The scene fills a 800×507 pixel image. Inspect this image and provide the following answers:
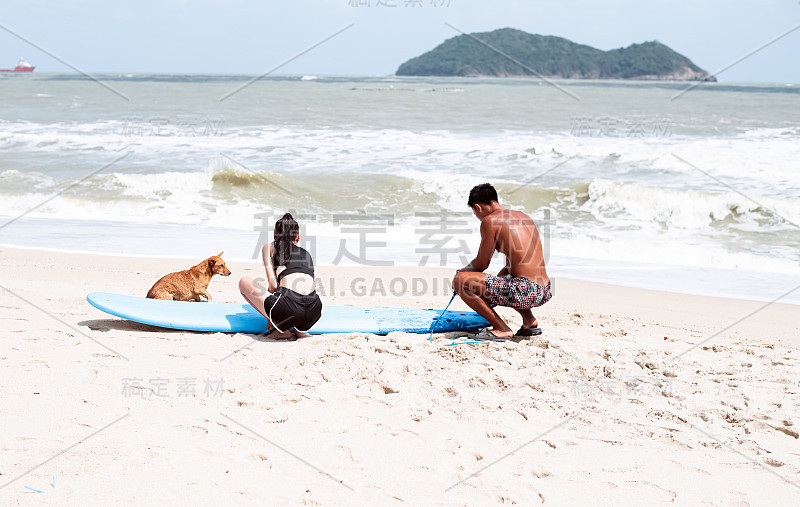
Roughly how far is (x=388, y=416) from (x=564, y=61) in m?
82.0

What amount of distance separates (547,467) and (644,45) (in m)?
83.2

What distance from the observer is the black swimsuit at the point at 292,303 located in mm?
4098

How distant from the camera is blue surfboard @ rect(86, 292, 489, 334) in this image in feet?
14.1

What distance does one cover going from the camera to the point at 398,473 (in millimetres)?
2549

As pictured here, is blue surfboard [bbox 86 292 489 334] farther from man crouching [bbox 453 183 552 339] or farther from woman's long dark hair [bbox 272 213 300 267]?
woman's long dark hair [bbox 272 213 300 267]

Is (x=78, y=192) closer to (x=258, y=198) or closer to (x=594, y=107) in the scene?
(x=258, y=198)

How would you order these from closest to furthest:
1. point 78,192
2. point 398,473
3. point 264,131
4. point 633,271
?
point 398,473 < point 633,271 < point 78,192 < point 264,131

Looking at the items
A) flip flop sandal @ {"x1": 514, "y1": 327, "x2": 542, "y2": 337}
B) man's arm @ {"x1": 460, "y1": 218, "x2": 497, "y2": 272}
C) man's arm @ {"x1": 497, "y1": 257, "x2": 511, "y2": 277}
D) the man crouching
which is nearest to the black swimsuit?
the man crouching

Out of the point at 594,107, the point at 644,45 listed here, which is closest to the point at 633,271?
the point at 594,107

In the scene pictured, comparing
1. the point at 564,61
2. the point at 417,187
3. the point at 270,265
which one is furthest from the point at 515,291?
the point at 564,61

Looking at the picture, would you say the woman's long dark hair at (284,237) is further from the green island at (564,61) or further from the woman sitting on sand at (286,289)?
the green island at (564,61)

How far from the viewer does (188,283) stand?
4820 mm

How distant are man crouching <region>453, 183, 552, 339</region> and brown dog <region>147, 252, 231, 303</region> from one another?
2045 millimetres

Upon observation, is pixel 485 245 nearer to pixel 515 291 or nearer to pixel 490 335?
pixel 515 291
